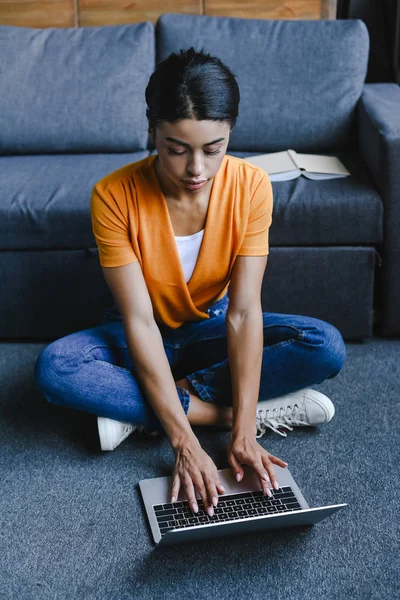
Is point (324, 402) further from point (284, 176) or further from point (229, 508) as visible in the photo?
point (284, 176)

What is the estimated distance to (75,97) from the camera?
2.34 metres

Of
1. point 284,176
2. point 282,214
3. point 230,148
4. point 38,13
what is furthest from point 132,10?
point 282,214

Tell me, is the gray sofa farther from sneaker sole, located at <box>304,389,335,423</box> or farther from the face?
the face

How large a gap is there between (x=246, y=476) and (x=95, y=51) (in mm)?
1647

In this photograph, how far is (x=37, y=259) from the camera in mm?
1950

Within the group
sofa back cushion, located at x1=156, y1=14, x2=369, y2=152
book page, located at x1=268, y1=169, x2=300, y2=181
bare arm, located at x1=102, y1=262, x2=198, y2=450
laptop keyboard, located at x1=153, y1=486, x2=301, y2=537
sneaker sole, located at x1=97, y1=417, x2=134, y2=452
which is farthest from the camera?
sofa back cushion, located at x1=156, y1=14, x2=369, y2=152

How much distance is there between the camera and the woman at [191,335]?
4.60 ft

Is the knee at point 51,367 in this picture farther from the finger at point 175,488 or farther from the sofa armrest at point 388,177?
the sofa armrest at point 388,177

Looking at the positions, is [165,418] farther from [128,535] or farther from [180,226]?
[180,226]

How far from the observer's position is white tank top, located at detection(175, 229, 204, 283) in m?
1.48

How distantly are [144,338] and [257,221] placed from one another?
0.35m

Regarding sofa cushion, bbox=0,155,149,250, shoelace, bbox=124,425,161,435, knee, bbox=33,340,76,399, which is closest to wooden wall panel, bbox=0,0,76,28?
sofa cushion, bbox=0,155,149,250

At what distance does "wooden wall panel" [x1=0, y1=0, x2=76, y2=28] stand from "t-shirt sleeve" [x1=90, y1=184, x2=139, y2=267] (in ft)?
5.01

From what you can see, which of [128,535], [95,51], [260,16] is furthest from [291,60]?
[128,535]
